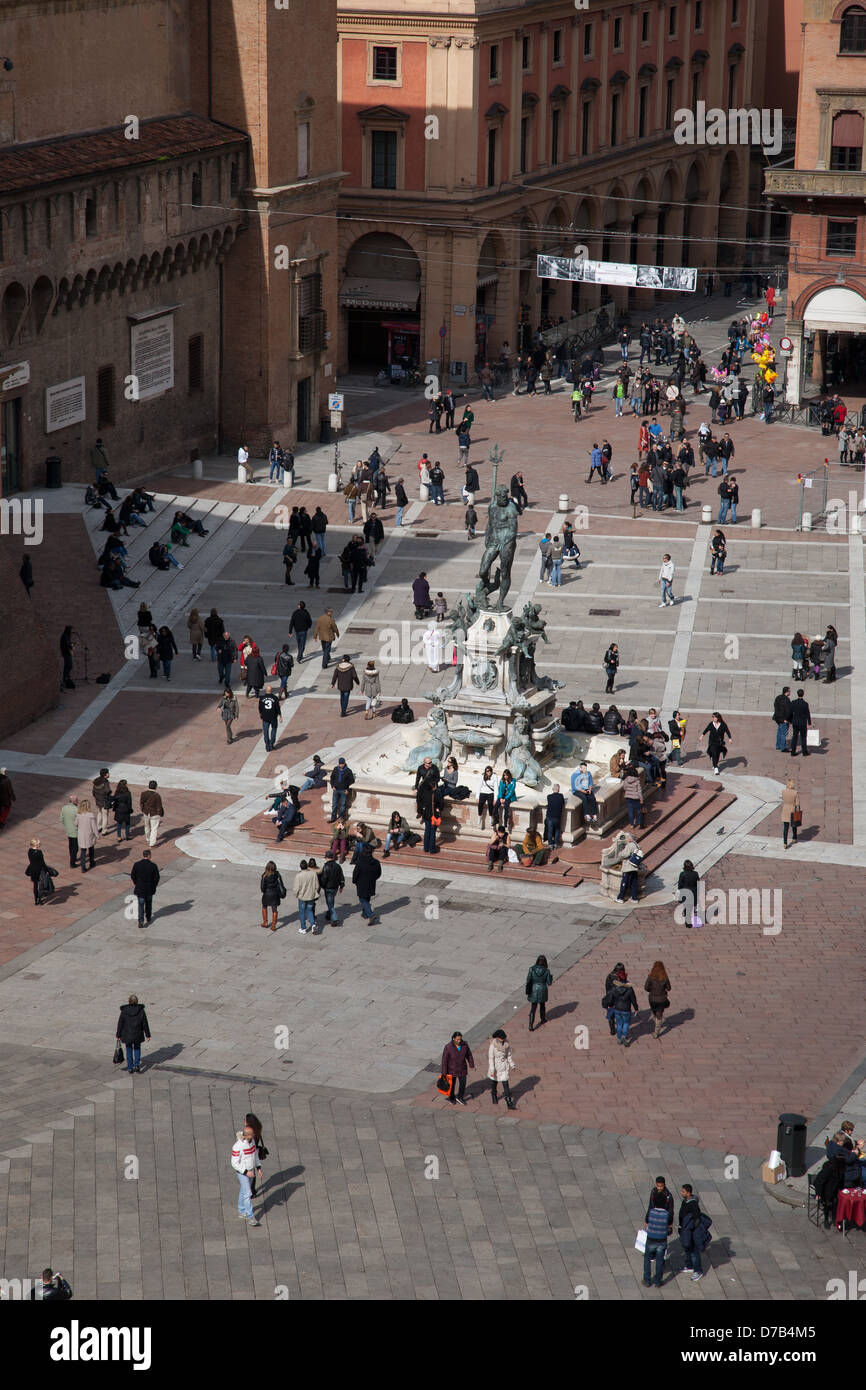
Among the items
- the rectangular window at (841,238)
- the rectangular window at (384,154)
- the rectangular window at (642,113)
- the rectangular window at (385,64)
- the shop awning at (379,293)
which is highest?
the rectangular window at (385,64)

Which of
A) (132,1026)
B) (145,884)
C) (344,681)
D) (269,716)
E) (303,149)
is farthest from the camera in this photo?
(303,149)

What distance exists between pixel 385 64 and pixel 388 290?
752cm

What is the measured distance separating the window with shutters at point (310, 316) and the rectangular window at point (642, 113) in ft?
86.6

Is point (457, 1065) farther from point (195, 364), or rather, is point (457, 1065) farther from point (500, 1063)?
point (195, 364)

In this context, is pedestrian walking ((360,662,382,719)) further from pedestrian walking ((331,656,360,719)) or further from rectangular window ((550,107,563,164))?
rectangular window ((550,107,563,164))

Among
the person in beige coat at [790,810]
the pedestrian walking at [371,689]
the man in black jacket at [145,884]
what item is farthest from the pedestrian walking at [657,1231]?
the pedestrian walking at [371,689]

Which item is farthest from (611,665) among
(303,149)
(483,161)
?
(483,161)

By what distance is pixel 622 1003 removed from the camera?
32344mm

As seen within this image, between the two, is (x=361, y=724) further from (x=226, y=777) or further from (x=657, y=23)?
(x=657, y=23)

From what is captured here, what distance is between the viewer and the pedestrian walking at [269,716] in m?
44.2

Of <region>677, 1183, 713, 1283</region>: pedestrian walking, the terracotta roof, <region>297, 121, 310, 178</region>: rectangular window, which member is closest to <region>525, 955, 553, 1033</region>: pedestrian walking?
<region>677, 1183, 713, 1283</region>: pedestrian walking

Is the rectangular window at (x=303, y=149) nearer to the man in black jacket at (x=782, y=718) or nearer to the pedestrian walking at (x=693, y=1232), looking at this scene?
the man in black jacket at (x=782, y=718)

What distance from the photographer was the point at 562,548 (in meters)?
58.1

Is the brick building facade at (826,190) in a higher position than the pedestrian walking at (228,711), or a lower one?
higher
